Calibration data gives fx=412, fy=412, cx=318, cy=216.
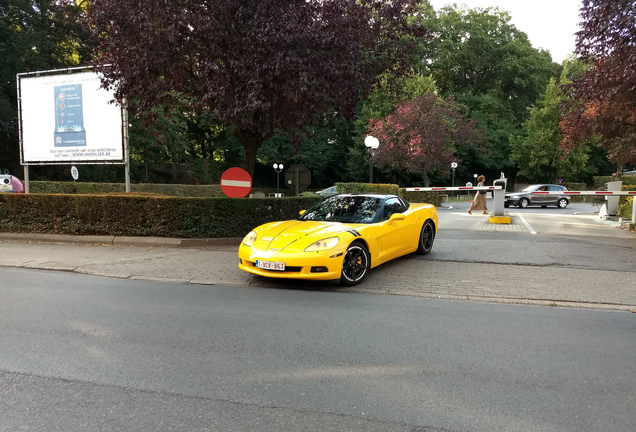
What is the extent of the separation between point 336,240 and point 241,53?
4754 mm

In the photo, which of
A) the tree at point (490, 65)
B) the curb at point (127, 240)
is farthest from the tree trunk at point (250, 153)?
the tree at point (490, 65)

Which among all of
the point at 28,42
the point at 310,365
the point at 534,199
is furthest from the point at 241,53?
the point at 534,199

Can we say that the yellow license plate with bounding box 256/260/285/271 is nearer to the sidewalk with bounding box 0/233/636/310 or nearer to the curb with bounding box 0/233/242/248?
the sidewalk with bounding box 0/233/636/310

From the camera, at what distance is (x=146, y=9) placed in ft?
25.8

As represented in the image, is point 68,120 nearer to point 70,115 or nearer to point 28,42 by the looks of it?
point 70,115

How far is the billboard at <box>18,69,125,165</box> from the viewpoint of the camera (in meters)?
12.1

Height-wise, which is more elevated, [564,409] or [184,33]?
[184,33]

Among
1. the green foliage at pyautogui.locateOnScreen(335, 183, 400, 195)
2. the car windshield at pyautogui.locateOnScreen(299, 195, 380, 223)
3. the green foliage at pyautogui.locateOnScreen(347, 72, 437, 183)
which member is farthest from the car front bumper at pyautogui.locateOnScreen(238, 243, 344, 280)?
the green foliage at pyautogui.locateOnScreen(347, 72, 437, 183)

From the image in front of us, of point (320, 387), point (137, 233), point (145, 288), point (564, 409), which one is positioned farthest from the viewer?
point (137, 233)

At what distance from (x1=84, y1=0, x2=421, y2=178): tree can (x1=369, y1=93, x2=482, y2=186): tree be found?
20543mm

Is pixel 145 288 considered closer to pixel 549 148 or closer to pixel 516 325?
pixel 516 325

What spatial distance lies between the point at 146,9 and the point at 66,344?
21.7ft

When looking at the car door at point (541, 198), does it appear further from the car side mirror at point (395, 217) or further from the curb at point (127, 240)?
the curb at point (127, 240)

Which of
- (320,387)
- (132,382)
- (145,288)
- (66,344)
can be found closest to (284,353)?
(320,387)
